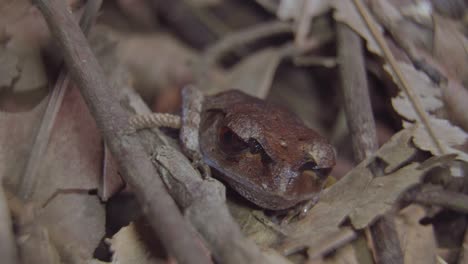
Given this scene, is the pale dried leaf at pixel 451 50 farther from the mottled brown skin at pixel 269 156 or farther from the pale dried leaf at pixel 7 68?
the pale dried leaf at pixel 7 68

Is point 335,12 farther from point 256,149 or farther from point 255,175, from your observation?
point 255,175

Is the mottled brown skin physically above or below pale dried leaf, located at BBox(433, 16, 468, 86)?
below

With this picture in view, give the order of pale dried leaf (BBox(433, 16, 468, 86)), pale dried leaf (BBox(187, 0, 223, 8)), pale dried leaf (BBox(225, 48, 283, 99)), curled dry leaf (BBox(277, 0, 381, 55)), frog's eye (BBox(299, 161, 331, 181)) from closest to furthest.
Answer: frog's eye (BBox(299, 161, 331, 181))
pale dried leaf (BBox(433, 16, 468, 86))
curled dry leaf (BBox(277, 0, 381, 55))
pale dried leaf (BBox(225, 48, 283, 99))
pale dried leaf (BBox(187, 0, 223, 8))

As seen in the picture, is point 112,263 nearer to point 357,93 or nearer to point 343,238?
point 343,238

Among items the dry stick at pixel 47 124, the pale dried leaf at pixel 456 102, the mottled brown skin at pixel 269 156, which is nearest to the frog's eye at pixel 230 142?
the mottled brown skin at pixel 269 156

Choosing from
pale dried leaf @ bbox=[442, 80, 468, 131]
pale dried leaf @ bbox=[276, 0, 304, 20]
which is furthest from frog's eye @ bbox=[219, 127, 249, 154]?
pale dried leaf @ bbox=[276, 0, 304, 20]

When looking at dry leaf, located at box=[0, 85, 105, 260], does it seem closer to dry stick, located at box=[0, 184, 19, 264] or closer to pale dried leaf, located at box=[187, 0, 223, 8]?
dry stick, located at box=[0, 184, 19, 264]
